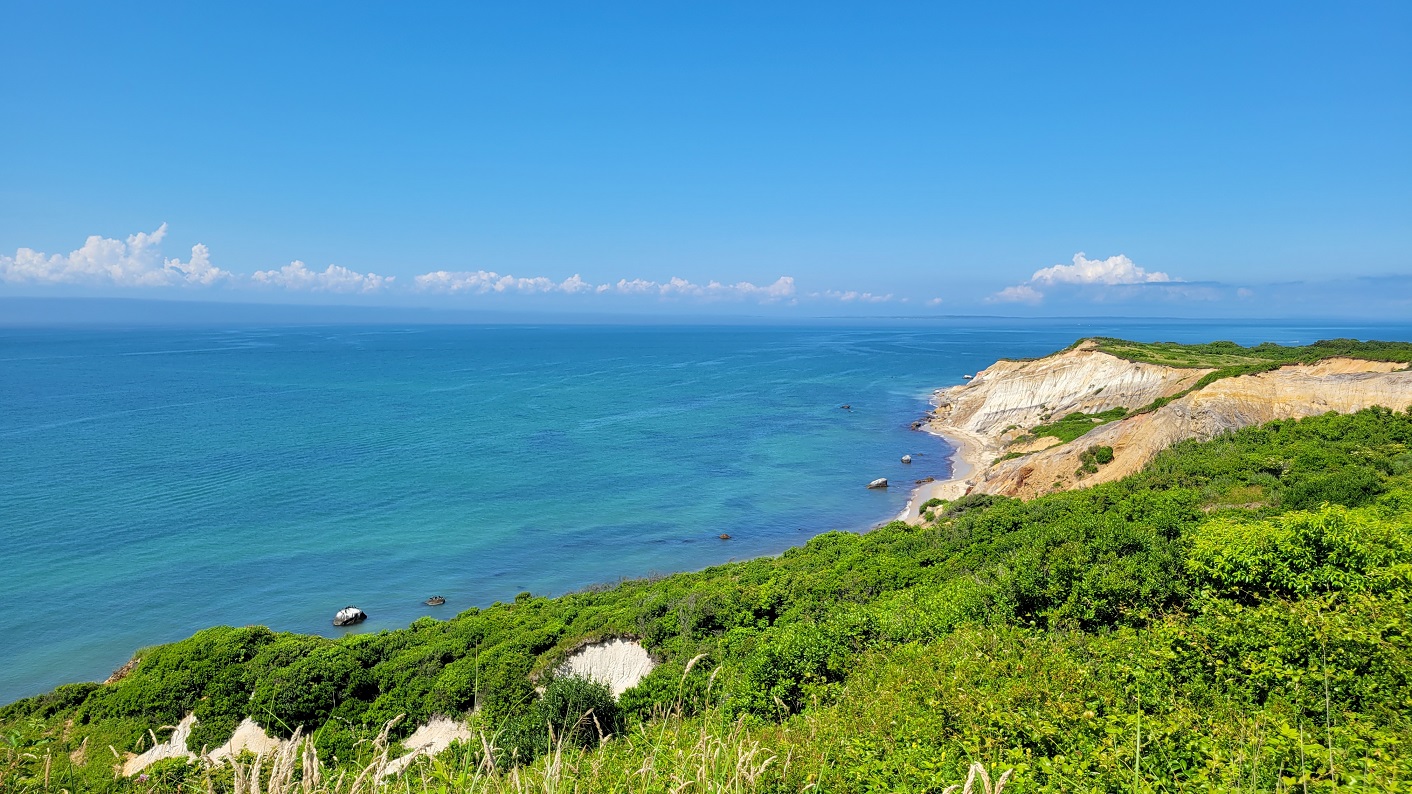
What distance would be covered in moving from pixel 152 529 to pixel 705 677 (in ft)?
148

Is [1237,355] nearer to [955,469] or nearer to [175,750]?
[955,469]

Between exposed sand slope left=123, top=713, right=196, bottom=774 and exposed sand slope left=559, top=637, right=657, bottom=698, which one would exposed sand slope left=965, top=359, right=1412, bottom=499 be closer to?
exposed sand slope left=559, top=637, right=657, bottom=698

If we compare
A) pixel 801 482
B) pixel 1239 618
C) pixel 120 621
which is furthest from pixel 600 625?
pixel 801 482

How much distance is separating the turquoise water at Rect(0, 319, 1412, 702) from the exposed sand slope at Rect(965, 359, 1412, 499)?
13002mm

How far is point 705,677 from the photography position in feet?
53.3

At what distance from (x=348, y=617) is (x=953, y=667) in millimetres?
32000

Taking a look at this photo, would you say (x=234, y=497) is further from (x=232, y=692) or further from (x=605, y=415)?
(x=605, y=415)

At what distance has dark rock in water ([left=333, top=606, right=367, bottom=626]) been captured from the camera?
108 feet

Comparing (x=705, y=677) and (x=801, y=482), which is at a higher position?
(x=705, y=677)

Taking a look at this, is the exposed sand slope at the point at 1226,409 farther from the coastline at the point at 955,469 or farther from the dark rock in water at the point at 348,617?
the dark rock in water at the point at 348,617

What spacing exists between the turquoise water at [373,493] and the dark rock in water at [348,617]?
964 mm

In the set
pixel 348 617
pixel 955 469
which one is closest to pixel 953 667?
pixel 348 617

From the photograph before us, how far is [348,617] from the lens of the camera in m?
33.1

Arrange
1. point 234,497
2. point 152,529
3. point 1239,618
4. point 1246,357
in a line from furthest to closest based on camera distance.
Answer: point 1246,357, point 234,497, point 152,529, point 1239,618
